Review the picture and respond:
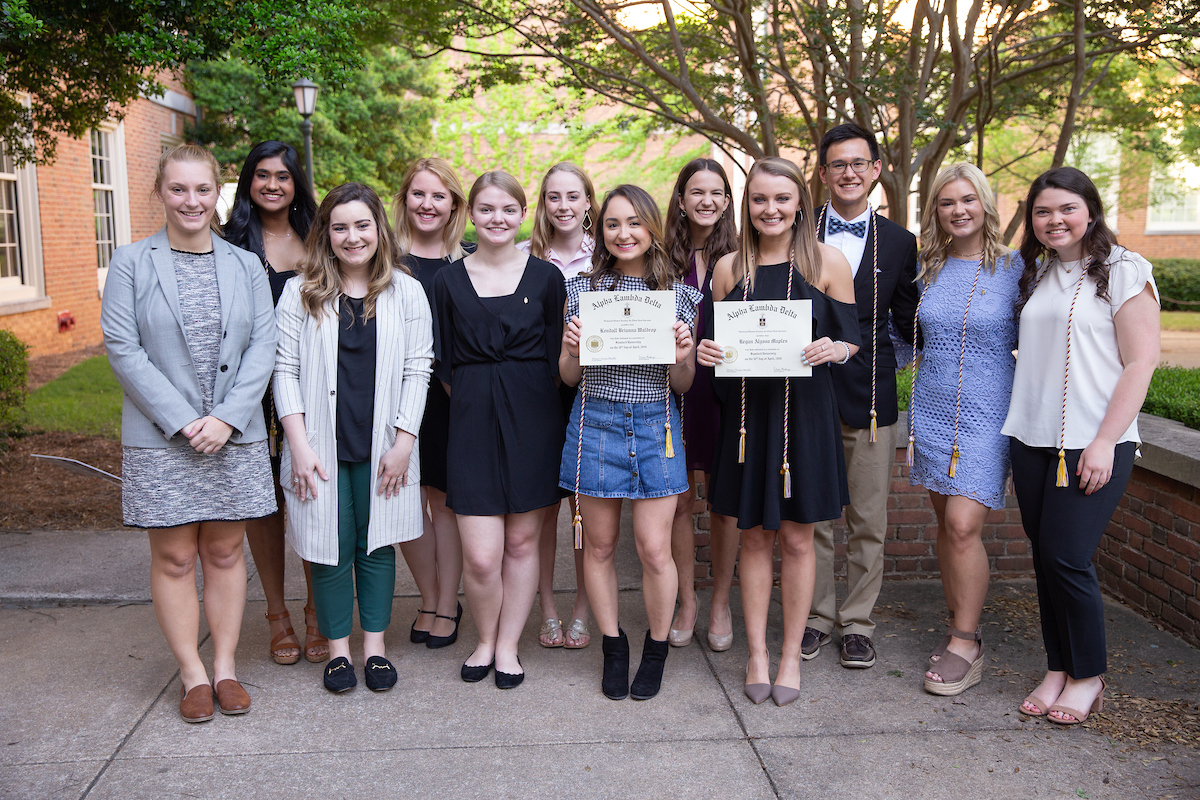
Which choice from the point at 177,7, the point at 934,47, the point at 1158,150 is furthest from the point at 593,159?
the point at 177,7

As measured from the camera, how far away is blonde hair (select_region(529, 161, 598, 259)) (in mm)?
4246

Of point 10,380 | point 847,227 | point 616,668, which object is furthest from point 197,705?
point 10,380

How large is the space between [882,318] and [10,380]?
6.42m

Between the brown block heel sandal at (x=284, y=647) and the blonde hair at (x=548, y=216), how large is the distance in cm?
199

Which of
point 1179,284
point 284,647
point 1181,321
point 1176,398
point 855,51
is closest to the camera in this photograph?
point 284,647

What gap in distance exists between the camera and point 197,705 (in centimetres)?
360

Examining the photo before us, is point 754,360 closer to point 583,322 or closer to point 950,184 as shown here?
point 583,322

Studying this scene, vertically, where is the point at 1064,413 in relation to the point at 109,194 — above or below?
below

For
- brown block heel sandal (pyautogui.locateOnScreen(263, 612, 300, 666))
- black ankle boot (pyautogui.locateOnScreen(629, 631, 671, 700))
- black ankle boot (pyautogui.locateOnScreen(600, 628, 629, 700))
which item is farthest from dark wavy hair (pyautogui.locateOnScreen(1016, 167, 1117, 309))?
brown block heel sandal (pyautogui.locateOnScreen(263, 612, 300, 666))

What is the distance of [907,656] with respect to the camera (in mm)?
4188

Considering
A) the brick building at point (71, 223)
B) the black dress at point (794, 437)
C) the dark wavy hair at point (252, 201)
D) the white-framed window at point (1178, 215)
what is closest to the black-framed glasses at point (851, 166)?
the black dress at point (794, 437)

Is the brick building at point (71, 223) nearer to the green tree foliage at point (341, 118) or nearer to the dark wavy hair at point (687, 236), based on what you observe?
the green tree foliage at point (341, 118)

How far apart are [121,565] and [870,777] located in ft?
13.7

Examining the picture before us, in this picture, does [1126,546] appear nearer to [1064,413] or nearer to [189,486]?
[1064,413]
